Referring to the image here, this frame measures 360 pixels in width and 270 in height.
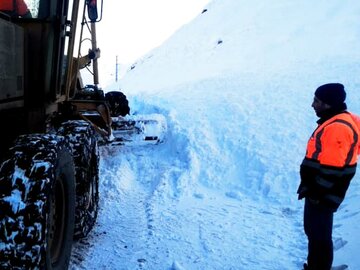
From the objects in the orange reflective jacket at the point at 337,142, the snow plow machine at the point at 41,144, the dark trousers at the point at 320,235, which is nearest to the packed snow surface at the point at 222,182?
the dark trousers at the point at 320,235

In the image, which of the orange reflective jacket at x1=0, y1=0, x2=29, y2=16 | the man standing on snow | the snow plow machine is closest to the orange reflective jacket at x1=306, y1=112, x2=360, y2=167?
the man standing on snow

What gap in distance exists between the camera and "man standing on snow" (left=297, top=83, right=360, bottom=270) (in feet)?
11.3

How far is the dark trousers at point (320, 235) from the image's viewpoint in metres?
3.62

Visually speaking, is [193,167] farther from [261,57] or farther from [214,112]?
[261,57]

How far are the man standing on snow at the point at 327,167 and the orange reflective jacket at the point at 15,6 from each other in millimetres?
2537

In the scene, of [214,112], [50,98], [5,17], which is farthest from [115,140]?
[5,17]

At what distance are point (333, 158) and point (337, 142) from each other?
12 cm

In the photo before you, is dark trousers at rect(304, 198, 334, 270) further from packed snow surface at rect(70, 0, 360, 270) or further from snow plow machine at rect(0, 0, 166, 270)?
snow plow machine at rect(0, 0, 166, 270)

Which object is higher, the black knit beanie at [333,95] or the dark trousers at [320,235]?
the black knit beanie at [333,95]

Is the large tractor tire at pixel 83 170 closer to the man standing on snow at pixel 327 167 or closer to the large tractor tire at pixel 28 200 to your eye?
the large tractor tire at pixel 28 200

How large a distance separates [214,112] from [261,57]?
10084 millimetres

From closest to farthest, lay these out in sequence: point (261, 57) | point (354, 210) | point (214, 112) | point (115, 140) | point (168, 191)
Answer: point (354, 210) < point (168, 191) < point (115, 140) < point (214, 112) < point (261, 57)

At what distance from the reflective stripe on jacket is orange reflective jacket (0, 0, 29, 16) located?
2.62 metres

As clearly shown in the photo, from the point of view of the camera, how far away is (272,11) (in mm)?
30266
